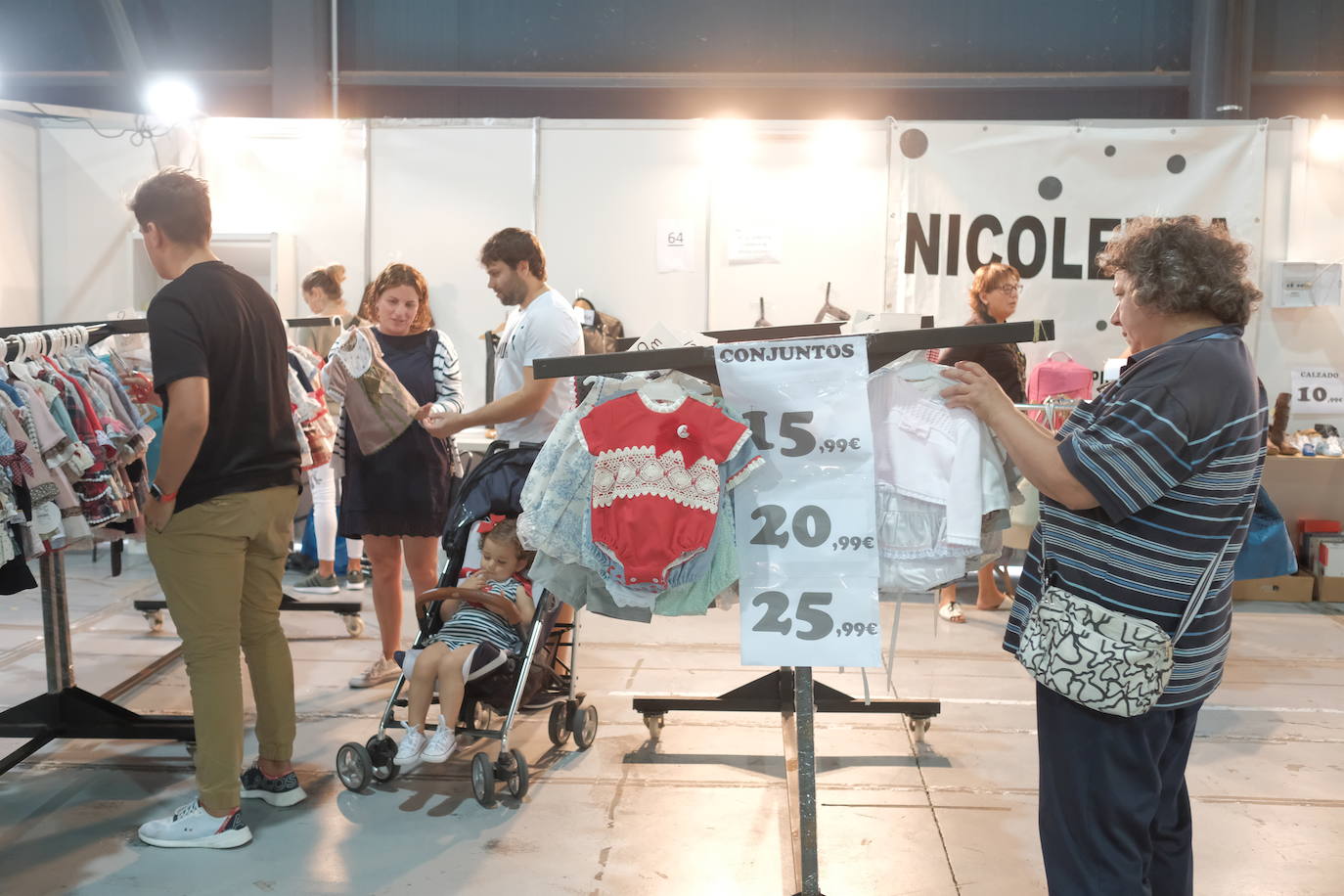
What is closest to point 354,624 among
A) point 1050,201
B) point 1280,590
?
point 1050,201

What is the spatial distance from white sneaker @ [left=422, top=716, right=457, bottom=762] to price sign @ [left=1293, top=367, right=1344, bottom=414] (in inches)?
224

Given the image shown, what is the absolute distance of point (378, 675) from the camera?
474 cm

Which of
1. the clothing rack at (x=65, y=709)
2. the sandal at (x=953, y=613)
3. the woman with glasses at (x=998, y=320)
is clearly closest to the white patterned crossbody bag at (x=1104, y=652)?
the clothing rack at (x=65, y=709)

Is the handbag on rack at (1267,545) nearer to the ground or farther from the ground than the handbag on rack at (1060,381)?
nearer to the ground

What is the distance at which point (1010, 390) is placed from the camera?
17.8ft

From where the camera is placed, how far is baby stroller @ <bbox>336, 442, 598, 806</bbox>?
11.7ft

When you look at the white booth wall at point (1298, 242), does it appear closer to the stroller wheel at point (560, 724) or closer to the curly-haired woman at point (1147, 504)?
the stroller wheel at point (560, 724)

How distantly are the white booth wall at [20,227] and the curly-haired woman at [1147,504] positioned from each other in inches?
268

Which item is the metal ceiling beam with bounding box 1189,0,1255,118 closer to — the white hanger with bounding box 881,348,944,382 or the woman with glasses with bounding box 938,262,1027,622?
the woman with glasses with bounding box 938,262,1027,622

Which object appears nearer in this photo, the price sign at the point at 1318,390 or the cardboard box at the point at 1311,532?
the cardboard box at the point at 1311,532

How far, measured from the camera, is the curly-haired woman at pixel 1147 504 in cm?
212

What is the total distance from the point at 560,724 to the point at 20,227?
5.49 meters

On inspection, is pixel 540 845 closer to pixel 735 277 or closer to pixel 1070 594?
pixel 1070 594

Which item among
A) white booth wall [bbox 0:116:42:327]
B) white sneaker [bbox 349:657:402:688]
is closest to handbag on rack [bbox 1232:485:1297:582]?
white sneaker [bbox 349:657:402:688]
